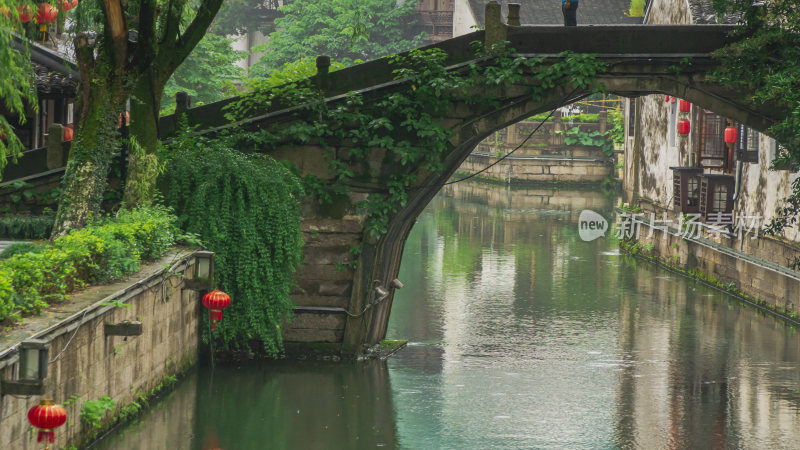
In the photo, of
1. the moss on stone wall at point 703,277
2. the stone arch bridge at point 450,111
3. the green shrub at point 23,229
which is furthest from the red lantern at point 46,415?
the moss on stone wall at point 703,277

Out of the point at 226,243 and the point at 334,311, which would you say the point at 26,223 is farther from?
the point at 334,311

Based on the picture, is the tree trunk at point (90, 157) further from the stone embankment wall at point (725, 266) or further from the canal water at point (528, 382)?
the stone embankment wall at point (725, 266)

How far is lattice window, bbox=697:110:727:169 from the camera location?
2767cm

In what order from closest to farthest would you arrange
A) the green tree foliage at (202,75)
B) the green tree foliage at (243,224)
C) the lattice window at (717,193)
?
the green tree foliage at (243,224), the lattice window at (717,193), the green tree foliage at (202,75)

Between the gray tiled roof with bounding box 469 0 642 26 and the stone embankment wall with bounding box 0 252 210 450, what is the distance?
42.4m

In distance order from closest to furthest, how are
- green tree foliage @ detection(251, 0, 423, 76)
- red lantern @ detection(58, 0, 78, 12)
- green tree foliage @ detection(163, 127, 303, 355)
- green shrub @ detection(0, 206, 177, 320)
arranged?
green shrub @ detection(0, 206, 177, 320), green tree foliage @ detection(163, 127, 303, 355), red lantern @ detection(58, 0, 78, 12), green tree foliage @ detection(251, 0, 423, 76)

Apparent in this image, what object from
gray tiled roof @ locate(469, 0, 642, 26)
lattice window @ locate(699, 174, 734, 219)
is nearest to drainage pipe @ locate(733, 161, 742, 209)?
lattice window @ locate(699, 174, 734, 219)

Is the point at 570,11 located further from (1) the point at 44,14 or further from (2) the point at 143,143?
(1) the point at 44,14

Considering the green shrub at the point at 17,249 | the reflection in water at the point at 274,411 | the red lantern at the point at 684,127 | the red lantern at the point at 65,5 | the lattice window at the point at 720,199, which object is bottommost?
the reflection in water at the point at 274,411

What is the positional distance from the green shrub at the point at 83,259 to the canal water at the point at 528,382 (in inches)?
77.3

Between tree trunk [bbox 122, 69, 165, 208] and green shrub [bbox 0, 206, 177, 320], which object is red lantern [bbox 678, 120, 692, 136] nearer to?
tree trunk [bbox 122, 69, 165, 208]

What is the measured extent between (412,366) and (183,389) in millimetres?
4065

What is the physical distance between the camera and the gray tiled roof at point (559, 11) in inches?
2279

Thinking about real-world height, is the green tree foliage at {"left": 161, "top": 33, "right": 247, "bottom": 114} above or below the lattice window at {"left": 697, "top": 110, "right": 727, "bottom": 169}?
above
